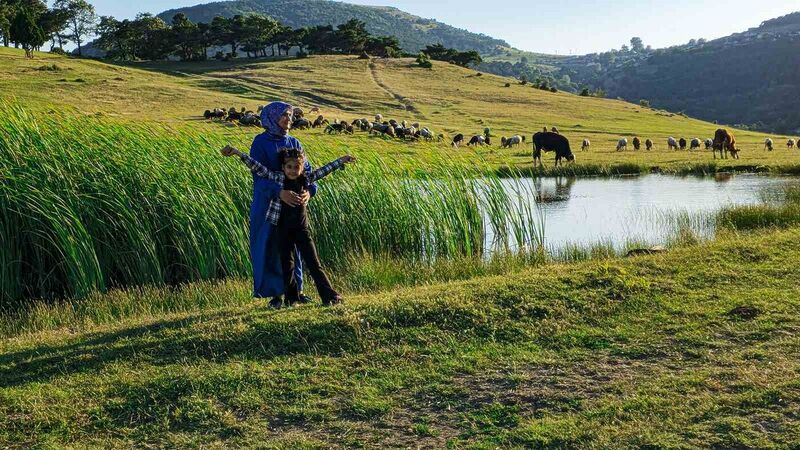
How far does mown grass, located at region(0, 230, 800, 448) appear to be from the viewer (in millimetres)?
4781

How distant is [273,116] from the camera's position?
7.22 m

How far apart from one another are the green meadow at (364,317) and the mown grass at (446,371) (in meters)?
0.02

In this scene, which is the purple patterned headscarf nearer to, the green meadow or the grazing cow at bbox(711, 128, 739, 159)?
the green meadow

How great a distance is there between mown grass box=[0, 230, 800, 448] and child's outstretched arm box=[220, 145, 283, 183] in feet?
4.18

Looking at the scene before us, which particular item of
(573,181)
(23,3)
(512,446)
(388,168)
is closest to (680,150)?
(573,181)

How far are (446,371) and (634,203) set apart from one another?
15020 mm

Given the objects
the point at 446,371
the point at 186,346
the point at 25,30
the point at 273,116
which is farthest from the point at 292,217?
the point at 25,30

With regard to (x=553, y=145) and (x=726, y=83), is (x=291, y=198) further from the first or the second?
(x=726, y=83)

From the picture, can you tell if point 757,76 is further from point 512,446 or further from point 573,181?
point 512,446

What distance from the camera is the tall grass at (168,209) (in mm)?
9430

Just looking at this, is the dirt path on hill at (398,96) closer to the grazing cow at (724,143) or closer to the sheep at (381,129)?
the sheep at (381,129)

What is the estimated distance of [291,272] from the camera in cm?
749

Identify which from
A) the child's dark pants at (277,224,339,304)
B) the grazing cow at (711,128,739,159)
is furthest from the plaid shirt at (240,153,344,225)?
the grazing cow at (711,128,739,159)

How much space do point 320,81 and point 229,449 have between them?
204ft
